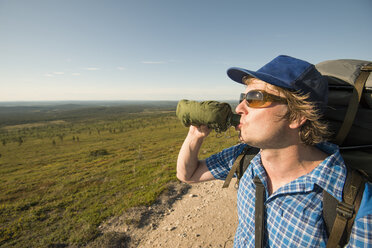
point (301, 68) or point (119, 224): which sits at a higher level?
point (301, 68)

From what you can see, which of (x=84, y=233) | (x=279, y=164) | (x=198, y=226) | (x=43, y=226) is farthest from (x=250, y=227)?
(x=43, y=226)

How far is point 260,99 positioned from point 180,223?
5.18 metres

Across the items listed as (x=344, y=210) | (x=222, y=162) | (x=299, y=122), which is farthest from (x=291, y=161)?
(x=222, y=162)

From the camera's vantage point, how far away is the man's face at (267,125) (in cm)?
160

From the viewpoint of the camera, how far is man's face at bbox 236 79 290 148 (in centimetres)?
160

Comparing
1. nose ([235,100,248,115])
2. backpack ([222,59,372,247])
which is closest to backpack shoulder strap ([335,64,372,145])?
backpack ([222,59,372,247])

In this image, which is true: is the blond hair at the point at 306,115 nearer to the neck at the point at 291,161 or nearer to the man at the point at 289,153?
the man at the point at 289,153

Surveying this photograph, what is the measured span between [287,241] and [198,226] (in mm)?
4328

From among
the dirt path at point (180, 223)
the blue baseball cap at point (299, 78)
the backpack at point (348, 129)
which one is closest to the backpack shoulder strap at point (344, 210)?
the backpack at point (348, 129)

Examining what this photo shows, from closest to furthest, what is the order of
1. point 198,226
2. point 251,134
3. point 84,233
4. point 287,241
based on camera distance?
point 287,241 → point 251,134 → point 198,226 → point 84,233

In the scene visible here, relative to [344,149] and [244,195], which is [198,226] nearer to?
[244,195]

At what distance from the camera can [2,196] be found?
1291 cm

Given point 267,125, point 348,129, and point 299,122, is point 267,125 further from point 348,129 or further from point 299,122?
Answer: point 348,129

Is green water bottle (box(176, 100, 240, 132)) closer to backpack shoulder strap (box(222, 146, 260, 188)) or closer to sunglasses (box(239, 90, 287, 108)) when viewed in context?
sunglasses (box(239, 90, 287, 108))
